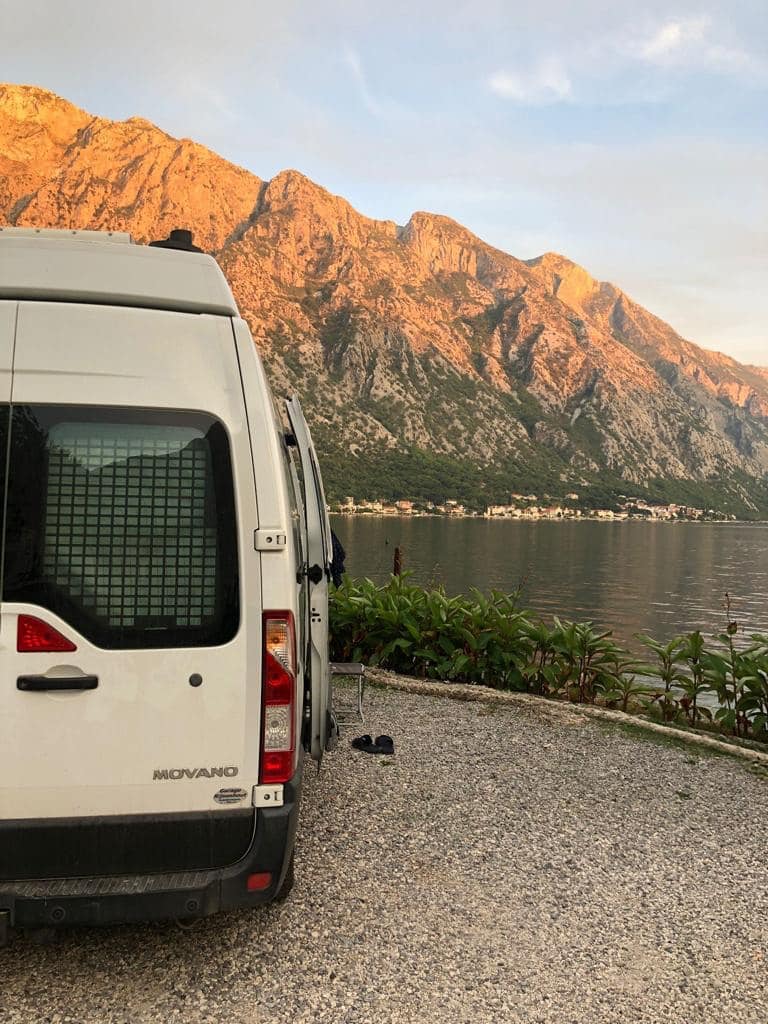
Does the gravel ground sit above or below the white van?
below

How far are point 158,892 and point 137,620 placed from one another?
995 millimetres

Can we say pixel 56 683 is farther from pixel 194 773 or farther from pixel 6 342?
pixel 6 342

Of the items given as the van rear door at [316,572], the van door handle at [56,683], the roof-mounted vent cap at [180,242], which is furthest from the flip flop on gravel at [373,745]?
the roof-mounted vent cap at [180,242]

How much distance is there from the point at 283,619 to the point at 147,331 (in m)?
1.24

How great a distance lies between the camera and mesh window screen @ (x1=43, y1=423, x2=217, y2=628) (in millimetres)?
2852

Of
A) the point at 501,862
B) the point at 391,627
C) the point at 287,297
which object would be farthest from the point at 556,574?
the point at 287,297

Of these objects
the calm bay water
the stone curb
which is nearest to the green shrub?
the stone curb

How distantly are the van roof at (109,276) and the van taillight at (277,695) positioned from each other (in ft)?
4.33

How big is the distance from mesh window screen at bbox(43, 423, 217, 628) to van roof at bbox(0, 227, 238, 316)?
0.60 meters

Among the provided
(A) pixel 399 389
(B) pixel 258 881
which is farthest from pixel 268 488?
(A) pixel 399 389

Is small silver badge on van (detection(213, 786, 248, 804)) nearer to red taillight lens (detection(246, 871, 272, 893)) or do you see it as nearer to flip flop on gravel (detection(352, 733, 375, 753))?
red taillight lens (detection(246, 871, 272, 893))

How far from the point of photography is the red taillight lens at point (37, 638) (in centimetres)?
276

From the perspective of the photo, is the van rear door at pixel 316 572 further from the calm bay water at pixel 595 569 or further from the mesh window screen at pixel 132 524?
the calm bay water at pixel 595 569

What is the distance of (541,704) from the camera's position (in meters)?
7.78
